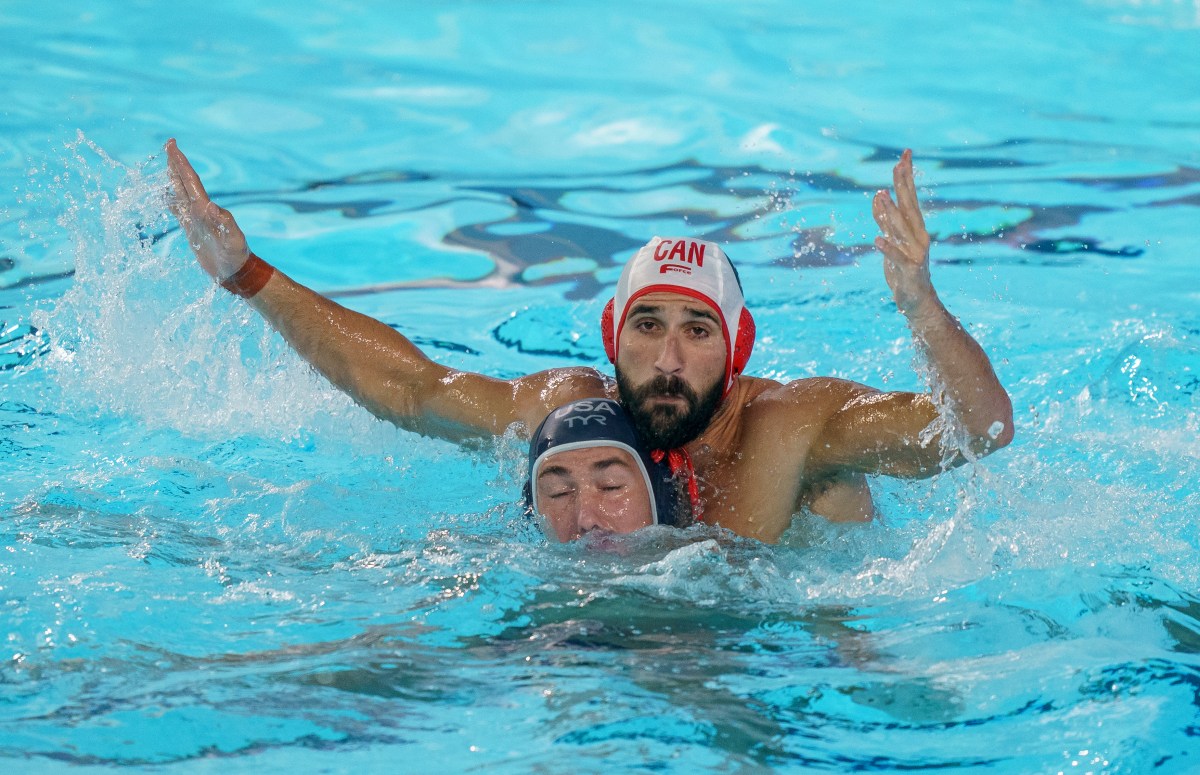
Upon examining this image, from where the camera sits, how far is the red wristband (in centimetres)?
452

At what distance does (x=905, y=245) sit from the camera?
3.38m

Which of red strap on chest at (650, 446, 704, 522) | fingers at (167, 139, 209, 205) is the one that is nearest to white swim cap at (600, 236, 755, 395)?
red strap on chest at (650, 446, 704, 522)

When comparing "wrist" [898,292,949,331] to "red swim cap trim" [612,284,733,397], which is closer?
"wrist" [898,292,949,331]

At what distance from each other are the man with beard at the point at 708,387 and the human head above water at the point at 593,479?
0.49 feet

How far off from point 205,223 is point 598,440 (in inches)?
63.8

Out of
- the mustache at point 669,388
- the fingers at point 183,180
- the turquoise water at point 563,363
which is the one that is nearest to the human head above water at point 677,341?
the mustache at point 669,388

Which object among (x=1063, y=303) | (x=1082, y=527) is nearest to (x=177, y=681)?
(x=1082, y=527)

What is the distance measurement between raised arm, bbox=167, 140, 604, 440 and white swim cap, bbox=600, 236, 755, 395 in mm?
420

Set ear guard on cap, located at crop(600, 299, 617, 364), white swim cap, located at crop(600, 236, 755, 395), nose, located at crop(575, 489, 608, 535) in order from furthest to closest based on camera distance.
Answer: ear guard on cap, located at crop(600, 299, 617, 364), white swim cap, located at crop(600, 236, 755, 395), nose, located at crop(575, 489, 608, 535)

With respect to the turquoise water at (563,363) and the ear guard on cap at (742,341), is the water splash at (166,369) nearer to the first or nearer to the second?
the turquoise water at (563,363)

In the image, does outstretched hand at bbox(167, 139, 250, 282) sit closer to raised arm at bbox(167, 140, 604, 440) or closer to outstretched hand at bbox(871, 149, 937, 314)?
raised arm at bbox(167, 140, 604, 440)

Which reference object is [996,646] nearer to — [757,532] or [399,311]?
[757,532]

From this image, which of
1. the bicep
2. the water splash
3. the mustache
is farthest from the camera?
the water splash

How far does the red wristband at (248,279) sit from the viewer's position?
14.8ft
